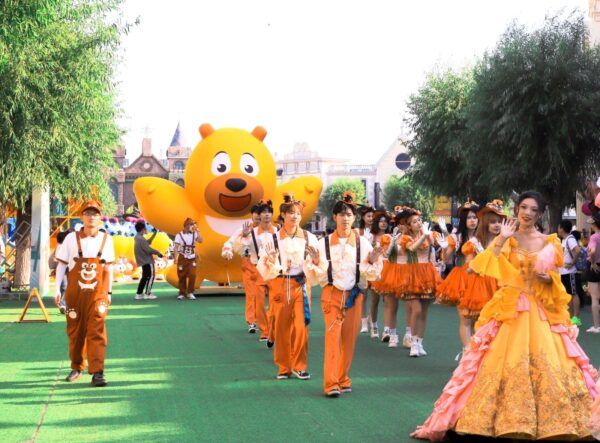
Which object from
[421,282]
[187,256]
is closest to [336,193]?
[187,256]

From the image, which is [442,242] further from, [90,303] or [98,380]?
[98,380]

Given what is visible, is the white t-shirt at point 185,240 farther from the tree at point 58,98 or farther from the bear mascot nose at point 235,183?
the tree at point 58,98

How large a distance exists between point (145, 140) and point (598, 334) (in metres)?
126

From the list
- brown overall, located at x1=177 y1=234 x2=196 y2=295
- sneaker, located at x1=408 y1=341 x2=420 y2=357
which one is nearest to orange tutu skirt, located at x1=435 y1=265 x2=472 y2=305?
sneaker, located at x1=408 y1=341 x2=420 y2=357

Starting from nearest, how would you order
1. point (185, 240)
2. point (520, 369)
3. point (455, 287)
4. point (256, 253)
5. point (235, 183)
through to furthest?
point (520, 369)
point (455, 287)
point (256, 253)
point (235, 183)
point (185, 240)

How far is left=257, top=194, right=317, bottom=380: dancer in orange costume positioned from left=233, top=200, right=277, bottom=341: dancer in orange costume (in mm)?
2634

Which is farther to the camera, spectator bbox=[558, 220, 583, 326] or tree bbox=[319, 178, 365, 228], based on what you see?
tree bbox=[319, 178, 365, 228]

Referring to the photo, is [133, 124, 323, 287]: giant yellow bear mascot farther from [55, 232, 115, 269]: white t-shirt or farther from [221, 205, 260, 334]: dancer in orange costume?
[55, 232, 115, 269]: white t-shirt

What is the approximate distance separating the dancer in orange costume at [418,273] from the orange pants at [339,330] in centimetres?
299

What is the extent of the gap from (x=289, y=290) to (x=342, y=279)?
44.5 inches

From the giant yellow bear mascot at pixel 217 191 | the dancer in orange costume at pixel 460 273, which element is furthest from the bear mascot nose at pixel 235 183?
the dancer in orange costume at pixel 460 273

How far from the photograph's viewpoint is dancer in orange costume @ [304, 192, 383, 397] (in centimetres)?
932

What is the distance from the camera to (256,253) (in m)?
13.5

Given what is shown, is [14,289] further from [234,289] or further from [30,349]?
[30,349]
